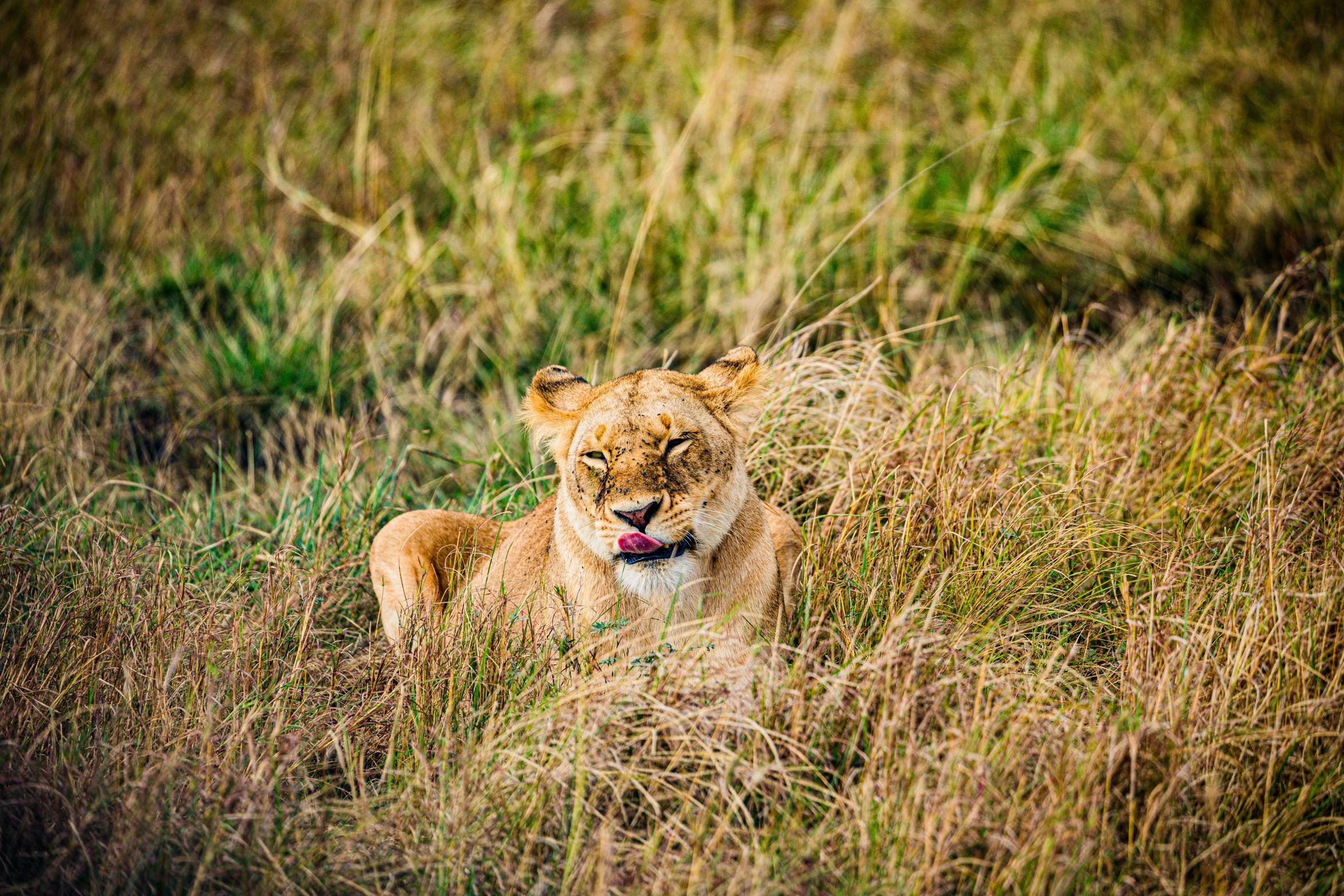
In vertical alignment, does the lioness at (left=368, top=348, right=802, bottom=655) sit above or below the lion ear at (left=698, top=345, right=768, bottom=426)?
below

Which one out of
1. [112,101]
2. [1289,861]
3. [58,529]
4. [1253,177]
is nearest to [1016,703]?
[1289,861]

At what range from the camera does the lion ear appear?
3062 millimetres

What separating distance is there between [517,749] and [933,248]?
13.6 feet

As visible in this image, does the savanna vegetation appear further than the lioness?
No

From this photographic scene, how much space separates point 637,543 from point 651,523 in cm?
7

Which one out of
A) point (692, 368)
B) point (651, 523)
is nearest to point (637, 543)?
point (651, 523)

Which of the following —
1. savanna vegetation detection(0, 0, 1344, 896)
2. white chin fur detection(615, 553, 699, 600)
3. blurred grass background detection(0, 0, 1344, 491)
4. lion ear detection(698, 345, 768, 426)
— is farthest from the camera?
blurred grass background detection(0, 0, 1344, 491)

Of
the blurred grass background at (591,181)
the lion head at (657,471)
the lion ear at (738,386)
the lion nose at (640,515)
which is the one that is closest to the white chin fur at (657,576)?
the lion head at (657,471)

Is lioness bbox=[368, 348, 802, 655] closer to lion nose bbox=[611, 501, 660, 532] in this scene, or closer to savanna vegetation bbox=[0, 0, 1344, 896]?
lion nose bbox=[611, 501, 660, 532]

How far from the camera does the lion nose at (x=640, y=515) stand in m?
2.74

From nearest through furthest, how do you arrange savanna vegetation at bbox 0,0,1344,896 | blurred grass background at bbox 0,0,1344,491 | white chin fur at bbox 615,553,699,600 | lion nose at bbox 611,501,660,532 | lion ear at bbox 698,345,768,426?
savanna vegetation at bbox 0,0,1344,896
lion nose at bbox 611,501,660,532
white chin fur at bbox 615,553,699,600
lion ear at bbox 698,345,768,426
blurred grass background at bbox 0,0,1344,491

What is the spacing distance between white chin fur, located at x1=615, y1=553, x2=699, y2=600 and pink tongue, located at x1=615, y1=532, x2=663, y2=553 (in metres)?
0.08

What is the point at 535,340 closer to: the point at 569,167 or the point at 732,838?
the point at 569,167

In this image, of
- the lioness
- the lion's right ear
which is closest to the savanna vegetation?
the lioness
